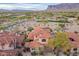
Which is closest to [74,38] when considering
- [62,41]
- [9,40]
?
[62,41]

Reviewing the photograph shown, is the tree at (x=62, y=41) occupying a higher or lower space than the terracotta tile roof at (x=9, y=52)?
higher

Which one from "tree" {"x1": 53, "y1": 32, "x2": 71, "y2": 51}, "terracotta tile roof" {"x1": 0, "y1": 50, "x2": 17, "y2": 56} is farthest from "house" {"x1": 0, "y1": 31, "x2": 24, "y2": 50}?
"tree" {"x1": 53, "y1": 32, "x2": 71, "y2": 51}

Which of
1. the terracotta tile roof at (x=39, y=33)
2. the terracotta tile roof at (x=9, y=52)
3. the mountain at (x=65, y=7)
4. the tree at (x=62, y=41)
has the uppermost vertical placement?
the mountain at (x=65, y=7)

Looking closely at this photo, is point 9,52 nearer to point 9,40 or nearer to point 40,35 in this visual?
point 9,40

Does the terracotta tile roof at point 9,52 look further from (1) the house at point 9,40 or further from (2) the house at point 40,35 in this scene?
(2) the house at point 40,35

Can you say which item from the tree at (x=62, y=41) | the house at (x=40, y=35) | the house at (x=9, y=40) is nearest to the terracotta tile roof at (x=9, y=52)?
the house at (x=9, y=40)

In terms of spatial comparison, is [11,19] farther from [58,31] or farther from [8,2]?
[58,31]

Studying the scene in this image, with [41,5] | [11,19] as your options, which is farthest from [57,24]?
[11,19]
